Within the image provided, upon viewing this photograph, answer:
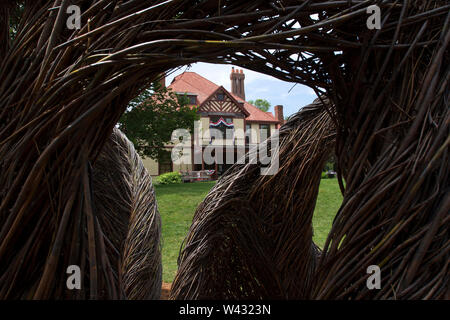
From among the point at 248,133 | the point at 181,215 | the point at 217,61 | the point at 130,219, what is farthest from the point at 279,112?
the point at 217,61

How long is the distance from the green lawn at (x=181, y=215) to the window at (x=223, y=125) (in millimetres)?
6101

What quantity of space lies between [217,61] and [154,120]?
11.2m

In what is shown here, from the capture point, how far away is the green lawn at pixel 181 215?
4766mm

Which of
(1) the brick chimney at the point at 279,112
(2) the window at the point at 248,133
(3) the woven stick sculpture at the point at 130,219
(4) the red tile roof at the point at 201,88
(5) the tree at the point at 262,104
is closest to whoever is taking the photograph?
(3) the woven stick sculpture at the point at 130,219

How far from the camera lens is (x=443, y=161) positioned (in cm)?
57

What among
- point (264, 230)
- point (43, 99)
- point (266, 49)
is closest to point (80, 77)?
point (43, 99)

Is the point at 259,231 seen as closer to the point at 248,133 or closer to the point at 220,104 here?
the point at 220,104

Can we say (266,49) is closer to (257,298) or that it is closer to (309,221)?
(309,221)

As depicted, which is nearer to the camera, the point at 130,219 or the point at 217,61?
the point at 217,61

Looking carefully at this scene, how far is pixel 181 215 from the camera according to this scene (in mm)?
6844

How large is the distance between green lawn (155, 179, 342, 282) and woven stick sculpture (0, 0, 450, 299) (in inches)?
143

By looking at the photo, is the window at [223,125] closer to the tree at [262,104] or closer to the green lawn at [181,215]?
the green lawn at [181,215]

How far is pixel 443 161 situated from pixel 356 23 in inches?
11.7

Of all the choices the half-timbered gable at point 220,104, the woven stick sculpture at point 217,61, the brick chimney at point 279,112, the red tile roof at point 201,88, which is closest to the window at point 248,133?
the red tile roof at point 201,88
